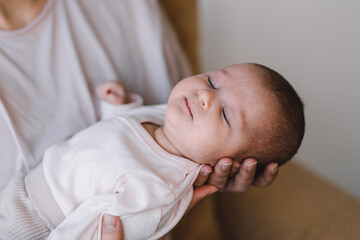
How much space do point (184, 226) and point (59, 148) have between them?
2.17 ft

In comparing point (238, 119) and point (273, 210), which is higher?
point (238, 119)

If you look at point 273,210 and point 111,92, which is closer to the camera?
point 111,92

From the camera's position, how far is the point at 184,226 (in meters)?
1.38

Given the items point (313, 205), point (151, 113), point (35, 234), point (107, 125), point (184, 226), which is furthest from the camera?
point (184, 226)

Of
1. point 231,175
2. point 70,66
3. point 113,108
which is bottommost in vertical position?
point 231,175

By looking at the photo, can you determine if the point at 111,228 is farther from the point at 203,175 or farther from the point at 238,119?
the point at 238,119

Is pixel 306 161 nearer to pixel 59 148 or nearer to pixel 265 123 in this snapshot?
pixel 265 123

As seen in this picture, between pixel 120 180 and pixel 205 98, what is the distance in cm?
30

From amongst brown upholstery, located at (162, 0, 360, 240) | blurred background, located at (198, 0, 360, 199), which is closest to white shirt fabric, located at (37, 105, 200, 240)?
brown upholstery, located at (162, 0, 360, 240)

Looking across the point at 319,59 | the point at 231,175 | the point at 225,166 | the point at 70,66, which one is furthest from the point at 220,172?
the point at 319,59

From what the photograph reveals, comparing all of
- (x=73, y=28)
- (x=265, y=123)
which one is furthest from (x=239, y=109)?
(x=73, y=28)

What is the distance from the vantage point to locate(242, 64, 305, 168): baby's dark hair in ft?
2.86

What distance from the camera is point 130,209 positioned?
80 centimetres

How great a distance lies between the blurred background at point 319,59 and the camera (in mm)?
1476
